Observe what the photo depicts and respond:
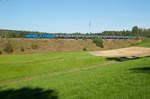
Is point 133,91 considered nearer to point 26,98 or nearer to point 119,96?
point 119,96

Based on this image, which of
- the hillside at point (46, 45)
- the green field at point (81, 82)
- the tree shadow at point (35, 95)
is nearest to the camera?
the green field at point (81, 82)

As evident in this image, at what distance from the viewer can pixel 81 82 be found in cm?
983

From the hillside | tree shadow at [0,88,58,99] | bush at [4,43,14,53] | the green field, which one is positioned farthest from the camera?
the hillside

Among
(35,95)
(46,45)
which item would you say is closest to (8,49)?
(46,45)

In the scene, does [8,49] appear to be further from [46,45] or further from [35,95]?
[35,95]

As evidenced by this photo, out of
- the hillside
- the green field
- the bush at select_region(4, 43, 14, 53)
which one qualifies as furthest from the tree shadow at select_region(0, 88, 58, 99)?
the hillside

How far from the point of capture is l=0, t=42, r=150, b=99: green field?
6583 millimetres

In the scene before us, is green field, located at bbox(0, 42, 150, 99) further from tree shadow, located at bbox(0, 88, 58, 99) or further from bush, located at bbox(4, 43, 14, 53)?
bush, located at bbox(4, 43, 14, 53)

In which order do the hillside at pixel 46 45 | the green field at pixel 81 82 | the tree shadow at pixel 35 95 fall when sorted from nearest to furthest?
1. the green field at pixel 81 82
2. the tree shadow at pixel 35 95
3. the hillside at pixel 46 45

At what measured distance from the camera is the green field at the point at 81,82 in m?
6.58

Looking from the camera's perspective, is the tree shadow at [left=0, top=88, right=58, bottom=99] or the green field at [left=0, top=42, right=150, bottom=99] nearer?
the green field at [left=0, top=42, right=150, bottom=99]

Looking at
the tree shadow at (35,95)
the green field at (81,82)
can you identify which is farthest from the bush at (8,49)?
the tree shadow at (35,95)

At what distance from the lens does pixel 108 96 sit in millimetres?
6078

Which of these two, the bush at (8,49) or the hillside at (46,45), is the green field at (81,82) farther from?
the hillside at (46,45)
